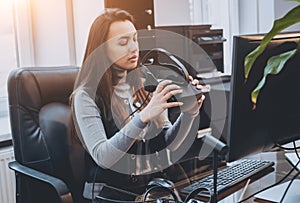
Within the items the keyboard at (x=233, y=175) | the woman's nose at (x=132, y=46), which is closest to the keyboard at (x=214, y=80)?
the keyboard at (x=233, y=175)

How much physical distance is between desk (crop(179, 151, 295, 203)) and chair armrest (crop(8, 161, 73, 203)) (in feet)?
1.65

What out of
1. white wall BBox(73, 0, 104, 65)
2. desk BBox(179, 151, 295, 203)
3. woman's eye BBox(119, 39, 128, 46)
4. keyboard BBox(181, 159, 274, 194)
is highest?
white wall BBox(73, 0, 104, 65)

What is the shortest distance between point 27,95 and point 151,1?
3.55 ft

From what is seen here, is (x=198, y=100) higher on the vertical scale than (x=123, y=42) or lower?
lower

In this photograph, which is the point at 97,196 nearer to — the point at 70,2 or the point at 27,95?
the point at 27,95

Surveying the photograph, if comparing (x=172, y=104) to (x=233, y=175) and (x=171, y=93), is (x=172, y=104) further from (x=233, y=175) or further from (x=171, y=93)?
(x=233, y=175)

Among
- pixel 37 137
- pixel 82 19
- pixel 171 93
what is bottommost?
pixel 37 137

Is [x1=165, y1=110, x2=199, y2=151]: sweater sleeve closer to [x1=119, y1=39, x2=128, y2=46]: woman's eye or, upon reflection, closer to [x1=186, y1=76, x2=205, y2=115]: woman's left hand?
[x1=186, y1=76, x2=205, y2=115]: woman's left hand

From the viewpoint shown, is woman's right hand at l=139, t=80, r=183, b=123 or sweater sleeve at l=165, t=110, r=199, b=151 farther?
sweater sleeve at l=165, t=110, r=199, b=151

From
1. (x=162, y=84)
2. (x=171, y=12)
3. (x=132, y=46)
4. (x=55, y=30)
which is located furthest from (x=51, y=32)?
(x=162, y=84)

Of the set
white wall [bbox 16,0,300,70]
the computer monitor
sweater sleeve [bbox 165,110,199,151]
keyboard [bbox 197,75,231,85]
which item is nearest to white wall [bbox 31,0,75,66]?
white wall [bbox 16,0,300,70]

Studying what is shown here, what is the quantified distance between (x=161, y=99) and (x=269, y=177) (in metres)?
0.52

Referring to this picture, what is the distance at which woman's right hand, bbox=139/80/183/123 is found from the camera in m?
1.19

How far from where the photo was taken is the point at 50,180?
1.45 meters
